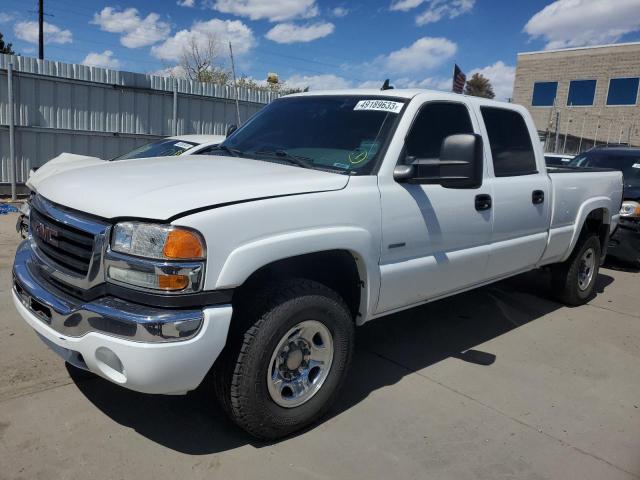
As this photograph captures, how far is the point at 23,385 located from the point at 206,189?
1.94 m

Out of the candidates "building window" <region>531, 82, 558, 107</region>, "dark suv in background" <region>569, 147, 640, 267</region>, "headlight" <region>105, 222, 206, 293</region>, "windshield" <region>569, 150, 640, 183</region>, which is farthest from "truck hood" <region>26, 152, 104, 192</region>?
"building window" <region>531, 82, 558, 107</region>

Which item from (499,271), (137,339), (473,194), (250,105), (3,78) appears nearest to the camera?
(137,339)

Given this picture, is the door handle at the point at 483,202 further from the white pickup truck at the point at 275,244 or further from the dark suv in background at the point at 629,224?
the dark suv in background at the point at 629,224

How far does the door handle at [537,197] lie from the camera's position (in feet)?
15.0

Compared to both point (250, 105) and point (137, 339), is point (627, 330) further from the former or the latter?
point (250, 105)

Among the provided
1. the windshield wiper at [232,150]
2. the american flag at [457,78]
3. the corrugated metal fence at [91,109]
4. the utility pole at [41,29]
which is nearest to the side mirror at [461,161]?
the windshield wiper at [232,150]

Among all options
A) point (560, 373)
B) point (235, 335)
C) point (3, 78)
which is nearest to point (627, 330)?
point (560, 373)

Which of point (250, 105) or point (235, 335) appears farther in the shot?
point (250, 105)

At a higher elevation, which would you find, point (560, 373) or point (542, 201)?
point (542, 201)

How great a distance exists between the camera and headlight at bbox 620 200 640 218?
7414 mm

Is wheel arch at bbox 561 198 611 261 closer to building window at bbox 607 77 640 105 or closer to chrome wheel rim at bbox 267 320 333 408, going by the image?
chrome wheel rim at bbox 267 320 333 408

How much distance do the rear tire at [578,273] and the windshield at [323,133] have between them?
10.1ft

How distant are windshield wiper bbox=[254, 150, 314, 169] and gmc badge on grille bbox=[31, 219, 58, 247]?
1.44 metres

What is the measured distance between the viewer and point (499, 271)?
4461 millimetres
